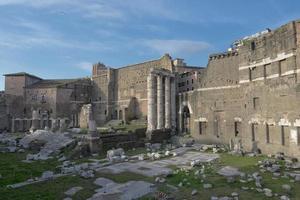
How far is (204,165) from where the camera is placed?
19.3 metres

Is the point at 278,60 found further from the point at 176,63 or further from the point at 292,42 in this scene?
the point at 176,63

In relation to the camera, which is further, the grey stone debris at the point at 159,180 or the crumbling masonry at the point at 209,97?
the crumbling masonry at the point at 209,97

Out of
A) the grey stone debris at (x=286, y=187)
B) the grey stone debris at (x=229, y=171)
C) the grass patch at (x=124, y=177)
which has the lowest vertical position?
the grass patch at (x=124, y=177)

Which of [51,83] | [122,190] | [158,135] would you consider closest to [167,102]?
[158,135]

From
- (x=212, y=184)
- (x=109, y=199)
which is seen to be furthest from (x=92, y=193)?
(x=212, y=184)

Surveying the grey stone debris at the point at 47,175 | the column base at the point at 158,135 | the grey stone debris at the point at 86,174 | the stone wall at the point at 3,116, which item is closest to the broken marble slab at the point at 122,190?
the grey stone debris at the point at 86,174

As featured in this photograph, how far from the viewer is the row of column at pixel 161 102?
38375 mm

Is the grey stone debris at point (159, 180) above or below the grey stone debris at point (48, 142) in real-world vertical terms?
below

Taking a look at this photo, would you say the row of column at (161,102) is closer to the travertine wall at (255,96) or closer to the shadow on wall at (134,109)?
the travertine wall at (255,96)

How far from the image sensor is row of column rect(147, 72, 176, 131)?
126ft

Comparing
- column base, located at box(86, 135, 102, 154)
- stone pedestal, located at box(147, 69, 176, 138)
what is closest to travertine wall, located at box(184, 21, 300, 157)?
stone pedestal, located at box(147, 69, 176, 138)

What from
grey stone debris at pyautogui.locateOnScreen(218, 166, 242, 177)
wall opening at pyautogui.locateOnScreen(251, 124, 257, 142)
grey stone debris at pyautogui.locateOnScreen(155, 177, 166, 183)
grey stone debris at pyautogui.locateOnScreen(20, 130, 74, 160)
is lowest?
grey stone debris at pyautogui.locateOnScreen(155, 177, 166, 183)

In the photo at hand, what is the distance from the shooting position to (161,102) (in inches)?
1526

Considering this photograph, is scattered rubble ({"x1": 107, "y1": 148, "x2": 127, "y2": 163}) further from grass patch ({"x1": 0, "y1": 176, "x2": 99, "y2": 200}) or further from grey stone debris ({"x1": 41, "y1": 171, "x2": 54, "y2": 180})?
grass patch ({"x1": 0, "y1": 176, "x2": 99, "y2": 200})
